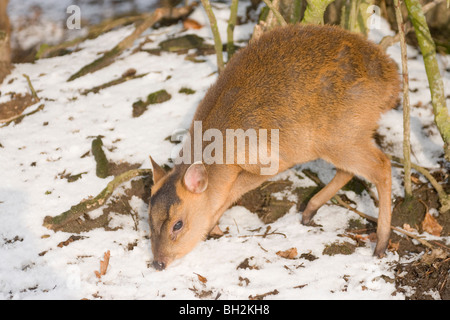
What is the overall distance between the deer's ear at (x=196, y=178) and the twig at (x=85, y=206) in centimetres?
94

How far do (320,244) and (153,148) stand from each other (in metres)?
2.18

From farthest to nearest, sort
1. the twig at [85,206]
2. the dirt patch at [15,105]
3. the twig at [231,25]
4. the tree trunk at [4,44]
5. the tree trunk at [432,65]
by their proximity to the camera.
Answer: the tree trunk at [4,44]
the dirt patch at [15,105]
the twig at [231,25]
the twig at [85,206]
the tree trunk at [432,65]

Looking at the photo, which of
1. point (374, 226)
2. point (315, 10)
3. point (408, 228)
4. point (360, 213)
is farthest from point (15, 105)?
point (408, 228)

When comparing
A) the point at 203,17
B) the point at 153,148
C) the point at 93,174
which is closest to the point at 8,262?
the point at 93,174

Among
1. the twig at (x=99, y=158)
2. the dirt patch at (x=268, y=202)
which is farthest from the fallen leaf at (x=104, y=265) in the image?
the dirt patch at (x=268, y=202)

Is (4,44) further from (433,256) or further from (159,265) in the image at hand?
(433,256)

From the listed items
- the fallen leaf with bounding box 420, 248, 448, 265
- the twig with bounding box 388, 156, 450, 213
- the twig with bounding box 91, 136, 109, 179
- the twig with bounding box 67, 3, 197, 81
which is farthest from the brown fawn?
the twig with bounding box 67, 3, 197, 81

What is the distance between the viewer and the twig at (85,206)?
15.7 feet

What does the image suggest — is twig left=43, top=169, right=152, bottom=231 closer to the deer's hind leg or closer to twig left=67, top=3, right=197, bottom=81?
the deer's hind leg

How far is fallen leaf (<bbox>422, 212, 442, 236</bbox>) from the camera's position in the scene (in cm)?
468

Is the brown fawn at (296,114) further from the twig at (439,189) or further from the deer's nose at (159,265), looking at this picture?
the twig at (439,189)

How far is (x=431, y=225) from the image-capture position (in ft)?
15.5

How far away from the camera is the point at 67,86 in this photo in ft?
23.0

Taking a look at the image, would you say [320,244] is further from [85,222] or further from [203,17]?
[203,17]
